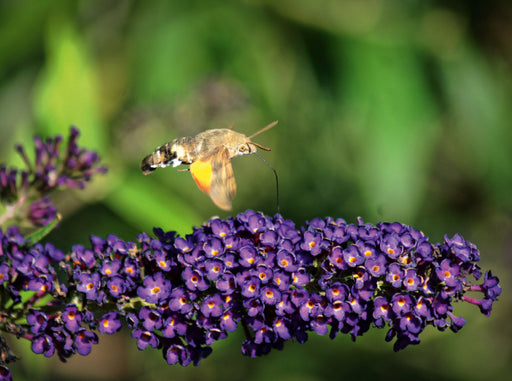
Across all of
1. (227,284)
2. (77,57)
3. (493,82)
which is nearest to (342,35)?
(493,82)

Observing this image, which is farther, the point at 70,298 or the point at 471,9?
the point at 471,9

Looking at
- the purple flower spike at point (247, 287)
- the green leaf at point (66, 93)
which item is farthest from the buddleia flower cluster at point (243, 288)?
the green leaf at point (66, 93)

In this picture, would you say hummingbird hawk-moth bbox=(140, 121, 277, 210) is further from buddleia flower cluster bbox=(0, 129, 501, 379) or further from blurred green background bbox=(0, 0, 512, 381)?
blurred green background bbox=(0, 0, 512, 381)

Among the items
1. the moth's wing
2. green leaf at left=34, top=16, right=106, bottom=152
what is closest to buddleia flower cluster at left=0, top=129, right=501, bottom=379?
the moth's wing

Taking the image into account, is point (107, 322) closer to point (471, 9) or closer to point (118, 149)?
point (118, 149)

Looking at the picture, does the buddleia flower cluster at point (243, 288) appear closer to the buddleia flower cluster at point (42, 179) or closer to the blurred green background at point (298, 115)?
the buddleia flower cluster at point (42, 179)

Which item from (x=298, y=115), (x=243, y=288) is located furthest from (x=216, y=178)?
(x=298, y=115)

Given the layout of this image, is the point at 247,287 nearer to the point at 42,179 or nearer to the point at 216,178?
the point at 216,178
